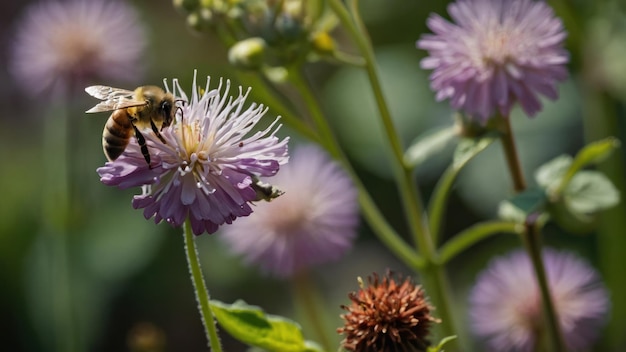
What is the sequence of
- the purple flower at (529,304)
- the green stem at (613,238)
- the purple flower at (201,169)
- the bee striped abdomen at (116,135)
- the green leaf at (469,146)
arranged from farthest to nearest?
the green stem at (613,238) < the purple flower at (529,304) < the green leaf at (469,146) < the bee striped abdomen at (116,135) < the purple flower at (201,169)

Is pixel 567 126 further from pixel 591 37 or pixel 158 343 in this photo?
pixel 158 343

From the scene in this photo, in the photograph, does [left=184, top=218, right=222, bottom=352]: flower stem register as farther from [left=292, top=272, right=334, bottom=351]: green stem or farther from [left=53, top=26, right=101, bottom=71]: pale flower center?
[left=53, top=26, right=101, bottom=71]: pale flower center

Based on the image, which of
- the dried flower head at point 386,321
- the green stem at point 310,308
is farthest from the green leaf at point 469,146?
the green stem at point 310,308

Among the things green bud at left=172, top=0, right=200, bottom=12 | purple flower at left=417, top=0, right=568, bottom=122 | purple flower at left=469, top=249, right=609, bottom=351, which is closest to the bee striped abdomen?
green bud at left=172, top=0, right=200, bottom=12

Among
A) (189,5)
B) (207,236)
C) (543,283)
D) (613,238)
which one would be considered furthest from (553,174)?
(207,236)

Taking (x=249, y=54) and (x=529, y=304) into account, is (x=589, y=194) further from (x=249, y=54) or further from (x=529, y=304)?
(x=249, y=54)

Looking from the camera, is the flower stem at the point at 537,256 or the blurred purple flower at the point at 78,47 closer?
the flower stem at the point at 537,256

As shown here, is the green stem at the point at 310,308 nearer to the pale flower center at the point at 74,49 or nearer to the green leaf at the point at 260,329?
the green leaf at the point at 260,329
